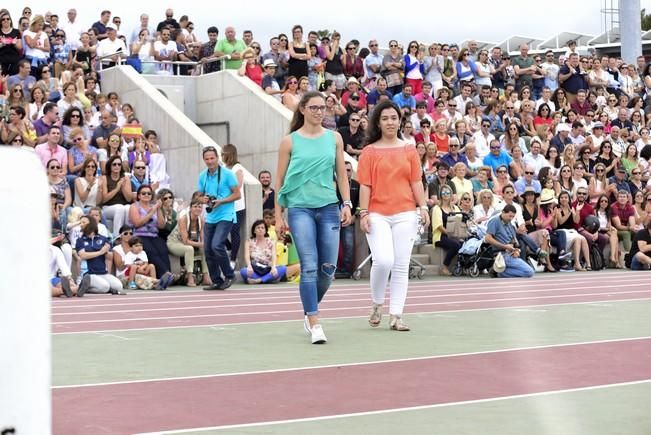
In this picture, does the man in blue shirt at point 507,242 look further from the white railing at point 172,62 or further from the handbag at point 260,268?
the white railing at point 172,62

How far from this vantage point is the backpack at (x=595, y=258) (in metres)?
22.2

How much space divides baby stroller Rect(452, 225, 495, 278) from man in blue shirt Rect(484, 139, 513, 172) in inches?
146

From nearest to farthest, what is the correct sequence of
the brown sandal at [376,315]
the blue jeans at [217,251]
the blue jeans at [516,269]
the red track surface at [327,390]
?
the red track surface at [327,390], the brown sandal at [376,315], the blue jeans at [217,251], the blue jeans at [516,269]

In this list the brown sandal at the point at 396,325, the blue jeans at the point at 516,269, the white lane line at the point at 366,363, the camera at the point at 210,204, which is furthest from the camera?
the blue jeans at the point at 516,269

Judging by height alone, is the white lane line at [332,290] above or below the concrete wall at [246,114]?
below

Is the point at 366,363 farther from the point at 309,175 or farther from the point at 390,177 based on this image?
the point at 390,177

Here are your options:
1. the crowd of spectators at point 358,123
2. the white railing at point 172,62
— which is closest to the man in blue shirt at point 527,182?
the crowd of spectators at point 358,123

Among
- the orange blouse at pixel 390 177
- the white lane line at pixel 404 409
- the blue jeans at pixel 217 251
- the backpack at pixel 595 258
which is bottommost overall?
the backpack at pixel 595 258

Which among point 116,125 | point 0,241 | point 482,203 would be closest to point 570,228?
point 482,203

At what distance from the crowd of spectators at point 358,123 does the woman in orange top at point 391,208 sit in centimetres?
561

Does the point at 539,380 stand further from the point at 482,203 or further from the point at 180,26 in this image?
the point at 180,26

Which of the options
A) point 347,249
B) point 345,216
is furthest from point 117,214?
point 345,216

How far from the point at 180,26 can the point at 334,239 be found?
1694cm

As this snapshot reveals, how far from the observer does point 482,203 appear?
21.1 m
